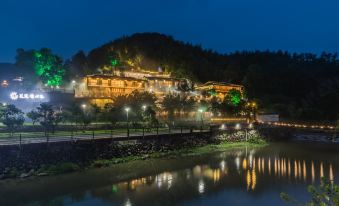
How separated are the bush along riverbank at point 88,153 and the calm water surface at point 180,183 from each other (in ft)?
3.95

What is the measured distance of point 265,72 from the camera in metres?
101

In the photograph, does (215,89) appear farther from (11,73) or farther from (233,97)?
(11,73)

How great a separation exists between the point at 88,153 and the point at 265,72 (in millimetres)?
84570

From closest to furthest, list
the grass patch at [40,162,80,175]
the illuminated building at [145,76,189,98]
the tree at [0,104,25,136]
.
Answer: the grass patch at [40,162,80,175], the tree at [0,104,25,136], the illuminated building at [145,76,189,98]

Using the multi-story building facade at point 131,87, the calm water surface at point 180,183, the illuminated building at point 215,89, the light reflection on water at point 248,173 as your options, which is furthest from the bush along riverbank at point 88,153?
the illuminated building at point 215,89

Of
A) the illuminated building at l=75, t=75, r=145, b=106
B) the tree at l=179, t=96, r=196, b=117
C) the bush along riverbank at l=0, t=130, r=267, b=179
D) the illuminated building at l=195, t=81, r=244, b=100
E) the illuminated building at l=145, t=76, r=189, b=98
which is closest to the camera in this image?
the bush along riverbank at l=0, t=130, r=267, b=179

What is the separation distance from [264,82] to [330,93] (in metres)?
23.7

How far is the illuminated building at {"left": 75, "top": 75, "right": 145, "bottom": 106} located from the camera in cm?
5881

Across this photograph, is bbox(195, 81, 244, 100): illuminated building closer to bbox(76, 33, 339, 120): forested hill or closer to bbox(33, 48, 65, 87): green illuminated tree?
bbox(76, 33, 339, 120): forested hill

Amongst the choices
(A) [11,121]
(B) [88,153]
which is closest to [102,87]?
(A) [11,121]

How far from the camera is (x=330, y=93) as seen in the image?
245ft

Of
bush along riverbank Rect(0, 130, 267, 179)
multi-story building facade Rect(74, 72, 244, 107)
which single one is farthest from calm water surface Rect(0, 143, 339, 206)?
multi-story building facade Rect(74, 72, 244, 107)

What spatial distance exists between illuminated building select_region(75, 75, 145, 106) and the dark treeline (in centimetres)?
1266

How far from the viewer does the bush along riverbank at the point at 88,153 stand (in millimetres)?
23516
